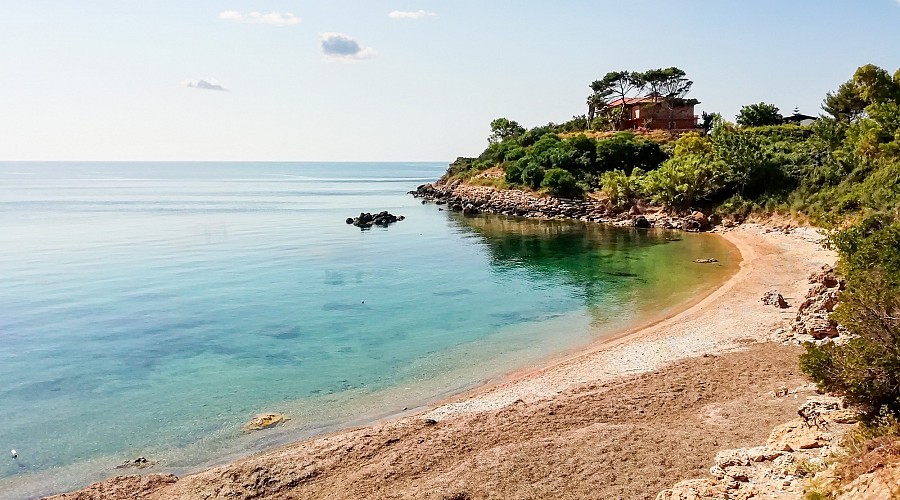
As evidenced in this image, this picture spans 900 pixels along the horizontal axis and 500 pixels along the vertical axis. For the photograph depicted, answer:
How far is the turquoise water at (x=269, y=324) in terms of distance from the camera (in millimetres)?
17953

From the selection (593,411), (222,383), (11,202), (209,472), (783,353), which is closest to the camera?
(209,472)

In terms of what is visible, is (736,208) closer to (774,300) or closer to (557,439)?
(774,300)

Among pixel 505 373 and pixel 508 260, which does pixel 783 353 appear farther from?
pixel 508 260

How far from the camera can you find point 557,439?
562 inches

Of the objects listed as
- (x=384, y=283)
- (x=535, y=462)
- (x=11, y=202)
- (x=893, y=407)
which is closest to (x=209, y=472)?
(x=535, y=462)

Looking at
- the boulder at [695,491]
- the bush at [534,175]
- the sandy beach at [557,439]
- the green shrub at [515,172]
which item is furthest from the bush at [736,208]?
the boulder at [695,491]

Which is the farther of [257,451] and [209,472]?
[257,451]

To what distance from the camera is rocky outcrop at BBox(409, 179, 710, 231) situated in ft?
196

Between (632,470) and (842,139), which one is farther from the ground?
(842,139)

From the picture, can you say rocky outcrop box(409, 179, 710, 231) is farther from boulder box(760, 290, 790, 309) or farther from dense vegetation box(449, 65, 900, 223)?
boulder box(760, 290, 790, 309)

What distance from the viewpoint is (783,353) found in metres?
19.5

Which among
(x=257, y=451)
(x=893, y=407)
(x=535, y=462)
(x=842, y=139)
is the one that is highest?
(x=842, y=139)

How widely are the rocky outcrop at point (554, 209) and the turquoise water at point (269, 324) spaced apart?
449 cm

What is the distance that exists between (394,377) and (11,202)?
115004 mm
